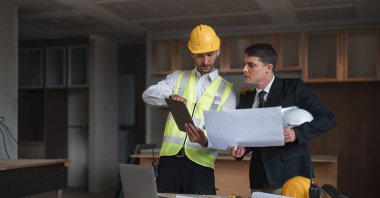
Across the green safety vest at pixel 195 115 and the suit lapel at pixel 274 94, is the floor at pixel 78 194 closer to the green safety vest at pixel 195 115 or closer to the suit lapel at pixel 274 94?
the green safety vest at pixel 195 115

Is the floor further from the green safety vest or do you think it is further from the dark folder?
the dark folder

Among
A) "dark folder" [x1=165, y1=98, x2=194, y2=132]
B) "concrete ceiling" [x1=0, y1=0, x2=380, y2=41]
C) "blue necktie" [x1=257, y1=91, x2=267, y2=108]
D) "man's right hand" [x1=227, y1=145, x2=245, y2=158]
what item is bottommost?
"man's right hand" [x1=227, y1=145, x2=245, y2=158]

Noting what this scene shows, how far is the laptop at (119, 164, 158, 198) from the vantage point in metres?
1.76

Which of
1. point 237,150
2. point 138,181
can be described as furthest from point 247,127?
point 138,181

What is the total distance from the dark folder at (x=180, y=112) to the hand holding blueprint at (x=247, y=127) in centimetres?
11

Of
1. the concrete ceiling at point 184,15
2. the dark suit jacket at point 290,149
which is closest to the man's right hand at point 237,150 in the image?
the dark suit jacket at point 290,149

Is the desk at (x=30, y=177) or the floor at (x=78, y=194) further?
the floor at (x=78, y=194)

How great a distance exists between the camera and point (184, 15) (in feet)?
17.9

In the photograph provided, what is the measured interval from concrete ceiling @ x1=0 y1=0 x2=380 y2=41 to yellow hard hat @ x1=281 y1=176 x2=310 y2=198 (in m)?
3.37

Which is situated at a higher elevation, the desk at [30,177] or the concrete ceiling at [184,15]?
the concrete ceiling at [184,15]

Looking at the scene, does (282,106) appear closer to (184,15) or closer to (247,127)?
(247,127)

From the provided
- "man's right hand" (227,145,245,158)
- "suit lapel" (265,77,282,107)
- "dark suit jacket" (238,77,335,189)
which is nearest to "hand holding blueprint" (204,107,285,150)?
"man's right hand" (227,145,245,158)

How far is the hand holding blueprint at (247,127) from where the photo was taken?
6.02 feet

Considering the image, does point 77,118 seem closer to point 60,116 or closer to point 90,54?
point 60,116
